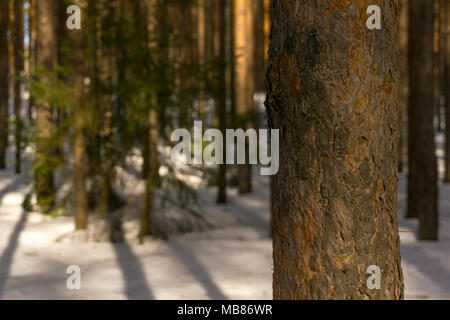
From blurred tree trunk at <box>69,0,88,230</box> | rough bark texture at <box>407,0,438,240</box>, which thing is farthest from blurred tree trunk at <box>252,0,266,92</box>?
blurred tree trunk at <box>69,0,88,230</box>

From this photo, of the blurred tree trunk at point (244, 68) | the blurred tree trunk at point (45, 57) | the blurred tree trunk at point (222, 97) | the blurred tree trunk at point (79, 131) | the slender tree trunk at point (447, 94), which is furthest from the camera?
the slender tree trunk at point (447, 94)

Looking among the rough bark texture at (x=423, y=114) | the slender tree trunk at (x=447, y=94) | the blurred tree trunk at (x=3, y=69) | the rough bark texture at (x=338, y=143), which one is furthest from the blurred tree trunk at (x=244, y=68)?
the rough bark texture at (x=338, y=143)

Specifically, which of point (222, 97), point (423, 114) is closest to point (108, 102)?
point (222, 97)

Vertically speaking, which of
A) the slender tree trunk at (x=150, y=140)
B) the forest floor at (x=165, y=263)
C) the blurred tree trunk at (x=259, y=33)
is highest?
the blurred tree trunk at (x=259, y=33)

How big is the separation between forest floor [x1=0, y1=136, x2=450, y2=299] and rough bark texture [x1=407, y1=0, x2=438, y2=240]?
0.52 meters

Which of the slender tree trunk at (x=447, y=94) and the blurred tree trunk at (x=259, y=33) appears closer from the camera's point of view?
the slender tree trunk at (x=447, y=94)

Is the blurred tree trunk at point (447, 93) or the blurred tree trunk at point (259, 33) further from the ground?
the blurred tree trunk at point (259, 33)

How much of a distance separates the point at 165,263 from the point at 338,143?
608cm

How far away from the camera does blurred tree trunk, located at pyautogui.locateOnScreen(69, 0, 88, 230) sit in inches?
378

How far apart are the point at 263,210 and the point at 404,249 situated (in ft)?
14.2

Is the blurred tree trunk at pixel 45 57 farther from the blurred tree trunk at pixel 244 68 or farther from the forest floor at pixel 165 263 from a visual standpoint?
the blurred tree trunk at pixel 244 68

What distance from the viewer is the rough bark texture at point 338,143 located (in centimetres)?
240

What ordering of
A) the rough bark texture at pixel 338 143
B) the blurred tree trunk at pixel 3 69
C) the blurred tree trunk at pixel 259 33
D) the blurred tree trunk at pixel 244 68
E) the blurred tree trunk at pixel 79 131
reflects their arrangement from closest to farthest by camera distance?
the rough bark texture at pixel 338 143 → the blurred tree trunk at pixel 79 131 → the blurred tree trunk at pixel 244 68 → the blurred tree trunk at pixel 259 33 → the blurred tree trunk at pixel 3 69

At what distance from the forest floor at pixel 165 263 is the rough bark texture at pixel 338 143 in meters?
4.10
